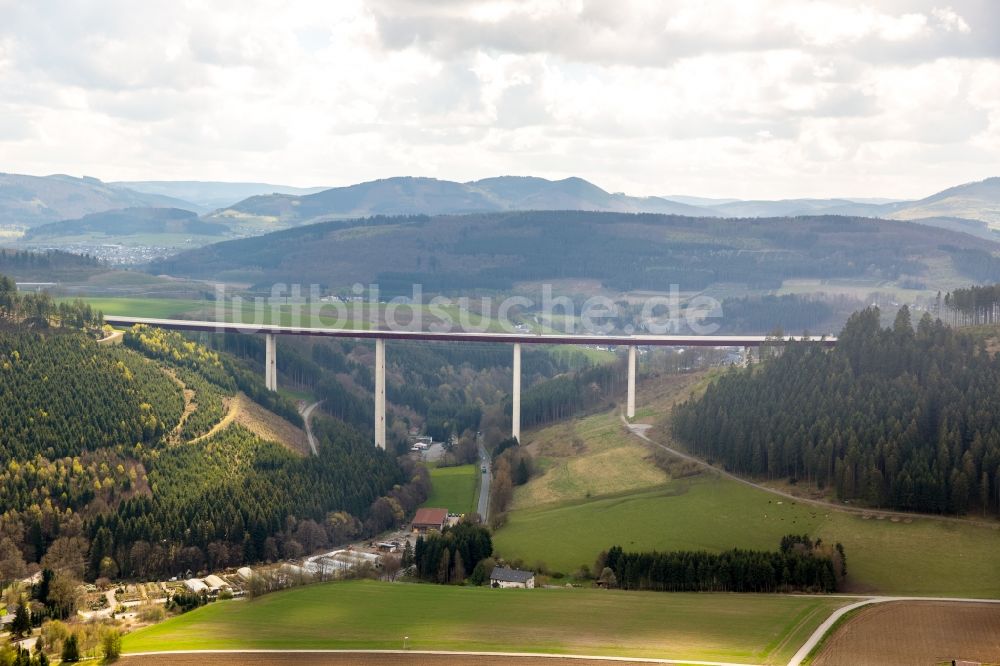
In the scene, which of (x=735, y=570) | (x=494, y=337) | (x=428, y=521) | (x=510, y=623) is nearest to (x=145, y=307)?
(x=494, y=337)

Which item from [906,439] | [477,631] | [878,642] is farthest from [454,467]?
[878,642]

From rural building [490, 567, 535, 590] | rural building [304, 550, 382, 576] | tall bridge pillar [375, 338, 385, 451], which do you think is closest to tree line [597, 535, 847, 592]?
rural building [490, 567, 535, 590]

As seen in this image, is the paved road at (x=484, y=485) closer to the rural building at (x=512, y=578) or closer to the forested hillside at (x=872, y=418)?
the forested hillside at (x=872, y=418)

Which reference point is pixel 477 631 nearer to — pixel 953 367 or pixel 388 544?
pixel 388 544

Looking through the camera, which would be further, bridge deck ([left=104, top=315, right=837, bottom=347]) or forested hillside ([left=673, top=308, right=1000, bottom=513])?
bridge deck ([left=104, top=315, right=837, bottom=347])

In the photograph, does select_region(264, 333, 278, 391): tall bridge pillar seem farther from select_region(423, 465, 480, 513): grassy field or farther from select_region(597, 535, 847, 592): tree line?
select_region(597, 535, 847, 592): tree line

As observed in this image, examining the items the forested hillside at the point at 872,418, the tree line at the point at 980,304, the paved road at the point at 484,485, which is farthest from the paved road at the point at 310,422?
the tree line at the point at 980,304

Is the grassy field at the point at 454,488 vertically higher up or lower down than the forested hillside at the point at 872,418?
lower down
